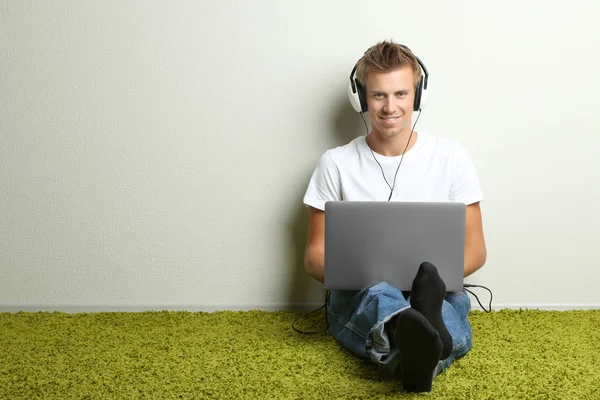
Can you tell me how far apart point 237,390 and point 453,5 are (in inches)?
55.4

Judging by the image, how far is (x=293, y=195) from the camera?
2.26 m

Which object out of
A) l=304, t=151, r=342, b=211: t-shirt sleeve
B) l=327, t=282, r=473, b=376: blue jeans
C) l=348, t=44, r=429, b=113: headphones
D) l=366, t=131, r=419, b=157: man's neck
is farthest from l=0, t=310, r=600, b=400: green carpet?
l=348, t=44, r=429, b=113: headphones

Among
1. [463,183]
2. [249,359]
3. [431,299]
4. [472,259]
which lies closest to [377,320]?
[431,299]

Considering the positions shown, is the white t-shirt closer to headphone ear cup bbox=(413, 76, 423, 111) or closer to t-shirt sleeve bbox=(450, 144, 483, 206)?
t-shirt sleeve bbox=(450, 144, 483, 206)

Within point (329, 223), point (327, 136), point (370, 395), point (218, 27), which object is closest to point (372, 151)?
point (327, 136)

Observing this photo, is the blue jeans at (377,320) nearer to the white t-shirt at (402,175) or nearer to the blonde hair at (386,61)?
the white t-shirt at (402,175)

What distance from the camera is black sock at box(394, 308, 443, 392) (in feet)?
4.47

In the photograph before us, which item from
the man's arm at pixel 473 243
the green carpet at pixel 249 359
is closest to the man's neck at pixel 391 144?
the man's arm at pixel 473 243

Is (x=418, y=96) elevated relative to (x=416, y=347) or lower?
elevated

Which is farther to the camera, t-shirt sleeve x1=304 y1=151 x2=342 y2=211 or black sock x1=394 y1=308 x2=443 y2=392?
t-shirt sleeve x1=304 y1=151 x2=342 y2=211

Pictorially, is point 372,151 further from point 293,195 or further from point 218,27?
point 218,27

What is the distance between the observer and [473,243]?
1.99m

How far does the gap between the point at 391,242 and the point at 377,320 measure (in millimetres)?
200

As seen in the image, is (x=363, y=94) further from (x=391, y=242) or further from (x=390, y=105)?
(x=391, y=242)
